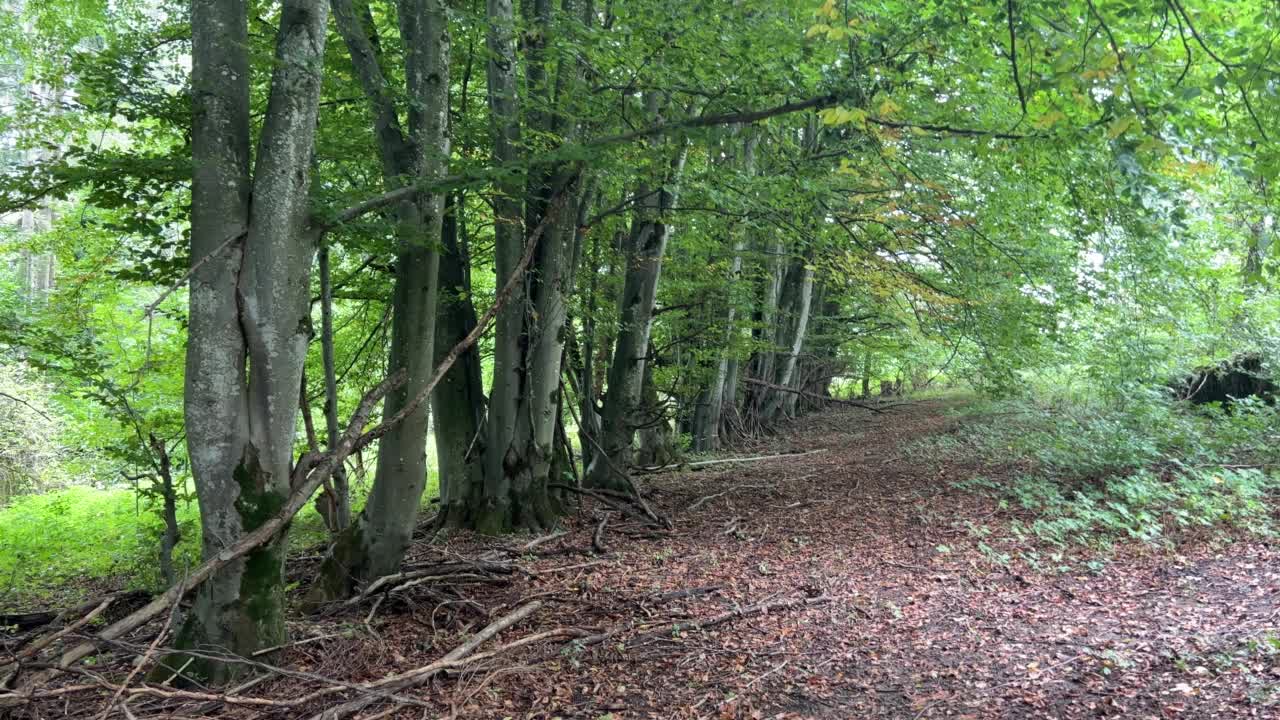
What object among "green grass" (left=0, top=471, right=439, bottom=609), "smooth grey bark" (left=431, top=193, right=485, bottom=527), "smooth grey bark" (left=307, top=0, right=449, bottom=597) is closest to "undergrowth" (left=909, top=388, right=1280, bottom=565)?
"smooth grey bark" (left=307, top=0, right=449, bottom=597)

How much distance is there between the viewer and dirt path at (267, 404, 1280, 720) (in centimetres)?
379

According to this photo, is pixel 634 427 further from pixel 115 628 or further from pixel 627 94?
pixel 115 628

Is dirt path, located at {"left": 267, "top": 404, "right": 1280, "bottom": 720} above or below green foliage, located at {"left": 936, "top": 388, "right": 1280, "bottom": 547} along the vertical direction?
below

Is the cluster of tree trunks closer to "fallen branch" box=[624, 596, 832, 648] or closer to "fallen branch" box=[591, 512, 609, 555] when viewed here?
"fallen branch" box=[591, 512, 609, 555]

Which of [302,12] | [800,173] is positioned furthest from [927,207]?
[302,12]

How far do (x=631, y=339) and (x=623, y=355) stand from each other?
0.30 m

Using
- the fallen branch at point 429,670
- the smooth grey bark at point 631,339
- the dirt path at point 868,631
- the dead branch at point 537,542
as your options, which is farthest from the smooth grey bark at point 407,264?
the smooth grey bark at point 631,339

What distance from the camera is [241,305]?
13.5ft

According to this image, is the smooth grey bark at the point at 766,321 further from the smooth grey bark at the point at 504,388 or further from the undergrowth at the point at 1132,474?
the smooth grey bark at the point at 504,388

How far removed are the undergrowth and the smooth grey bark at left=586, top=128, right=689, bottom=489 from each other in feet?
14.6

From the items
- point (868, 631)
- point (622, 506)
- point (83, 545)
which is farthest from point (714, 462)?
point (83, 545)

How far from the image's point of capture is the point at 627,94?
281 inches

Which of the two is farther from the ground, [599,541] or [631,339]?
[631,339]

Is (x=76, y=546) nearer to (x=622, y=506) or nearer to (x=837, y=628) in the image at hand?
(x=622, y=506)
